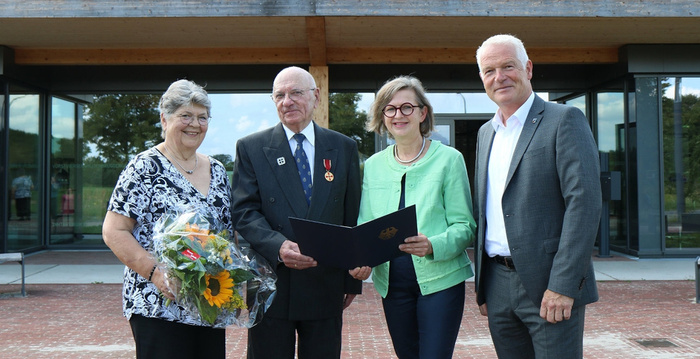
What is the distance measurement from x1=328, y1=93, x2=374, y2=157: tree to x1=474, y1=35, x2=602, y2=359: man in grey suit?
31.1ft

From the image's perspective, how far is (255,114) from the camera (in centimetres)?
1263

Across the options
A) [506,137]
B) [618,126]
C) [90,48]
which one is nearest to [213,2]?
[90,48]

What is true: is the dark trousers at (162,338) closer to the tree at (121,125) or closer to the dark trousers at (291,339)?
the dark trousers at (291,339)

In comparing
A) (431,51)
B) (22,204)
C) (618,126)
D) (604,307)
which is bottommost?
(604,307)

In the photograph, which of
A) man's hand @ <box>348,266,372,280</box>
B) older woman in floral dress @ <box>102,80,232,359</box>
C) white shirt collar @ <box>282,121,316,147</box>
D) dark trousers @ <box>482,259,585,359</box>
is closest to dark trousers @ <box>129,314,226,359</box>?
older woman in floral dress @ <box>102,80,232,359</box>

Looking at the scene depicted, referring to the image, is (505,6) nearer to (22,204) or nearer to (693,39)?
(693,39)

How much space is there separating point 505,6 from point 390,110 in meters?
6.61

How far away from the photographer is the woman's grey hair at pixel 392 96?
3.20 metres

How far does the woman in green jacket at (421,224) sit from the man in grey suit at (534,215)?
193 mm

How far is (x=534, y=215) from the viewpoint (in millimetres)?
2625

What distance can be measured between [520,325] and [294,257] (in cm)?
108

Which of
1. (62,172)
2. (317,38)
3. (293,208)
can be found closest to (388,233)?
(293,208)

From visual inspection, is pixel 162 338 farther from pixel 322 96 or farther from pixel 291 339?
pixel 322 96

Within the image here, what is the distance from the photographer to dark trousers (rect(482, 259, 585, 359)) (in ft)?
8.59
